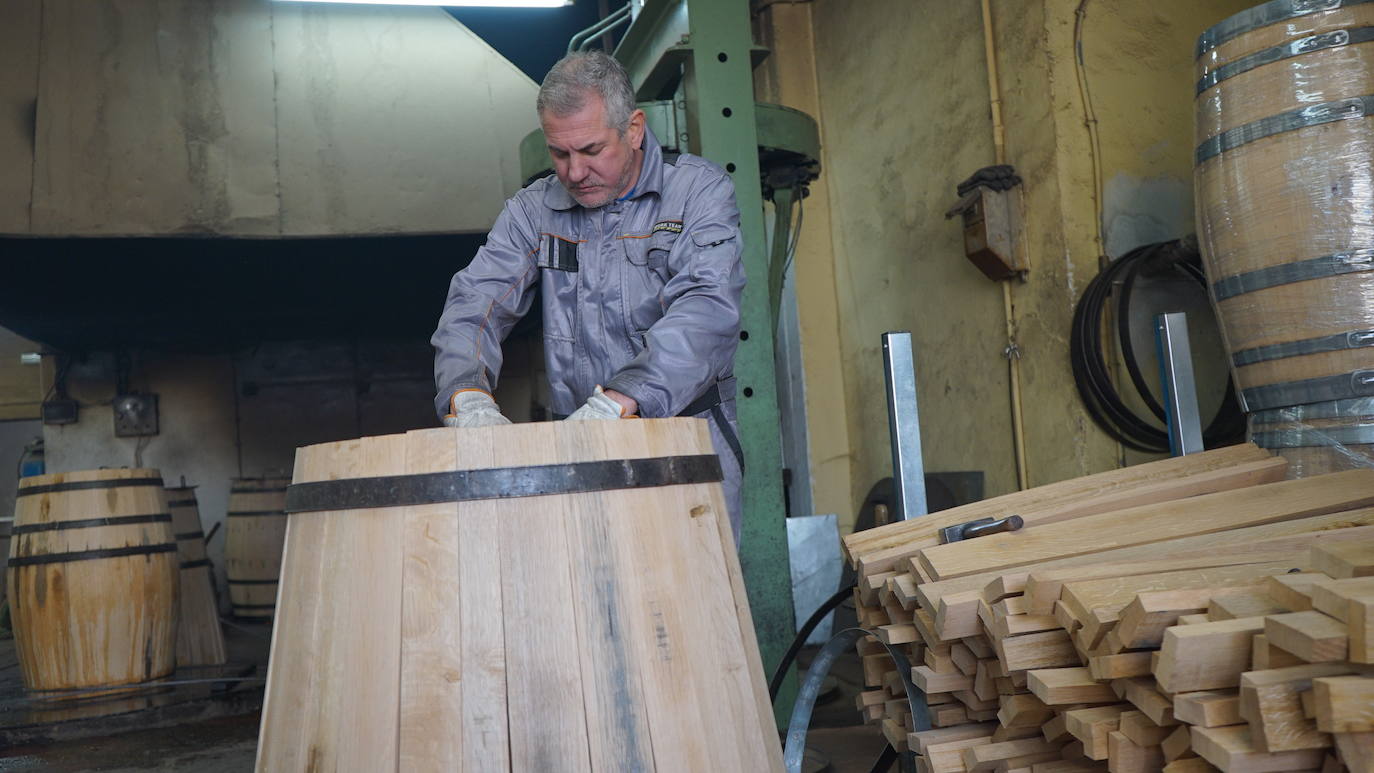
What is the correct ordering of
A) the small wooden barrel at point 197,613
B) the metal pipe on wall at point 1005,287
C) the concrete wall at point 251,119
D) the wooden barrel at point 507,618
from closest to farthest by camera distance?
1. the wooden barrel at point 507,618
2. the metal pipe on wall at point 1005,287
3. the small wooden barrel at point 197,613
4. the concrete wall at point 251,119

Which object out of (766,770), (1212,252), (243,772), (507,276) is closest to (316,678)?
(766,770)

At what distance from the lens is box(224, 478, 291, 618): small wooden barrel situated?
7.04m

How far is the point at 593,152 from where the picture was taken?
2471 mm

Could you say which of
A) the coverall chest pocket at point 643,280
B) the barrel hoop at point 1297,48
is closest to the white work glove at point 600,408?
the coverall chest pocket at point 643,280

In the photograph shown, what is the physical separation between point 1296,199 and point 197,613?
5.18 metres

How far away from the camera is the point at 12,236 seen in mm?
5488

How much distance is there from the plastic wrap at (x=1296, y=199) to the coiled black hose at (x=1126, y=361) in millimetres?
1260

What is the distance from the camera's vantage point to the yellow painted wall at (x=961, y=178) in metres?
4.06

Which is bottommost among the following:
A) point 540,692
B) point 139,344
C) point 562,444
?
point 540,692

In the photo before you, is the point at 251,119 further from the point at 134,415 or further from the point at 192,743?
the point at 134,415

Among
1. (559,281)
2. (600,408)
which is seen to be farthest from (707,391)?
(600,408)

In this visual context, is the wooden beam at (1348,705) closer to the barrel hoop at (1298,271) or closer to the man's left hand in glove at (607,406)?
the man's left hand in glove at (607,406)

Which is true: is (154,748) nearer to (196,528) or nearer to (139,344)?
(196,528)

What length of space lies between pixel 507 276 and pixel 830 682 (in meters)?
2.40
